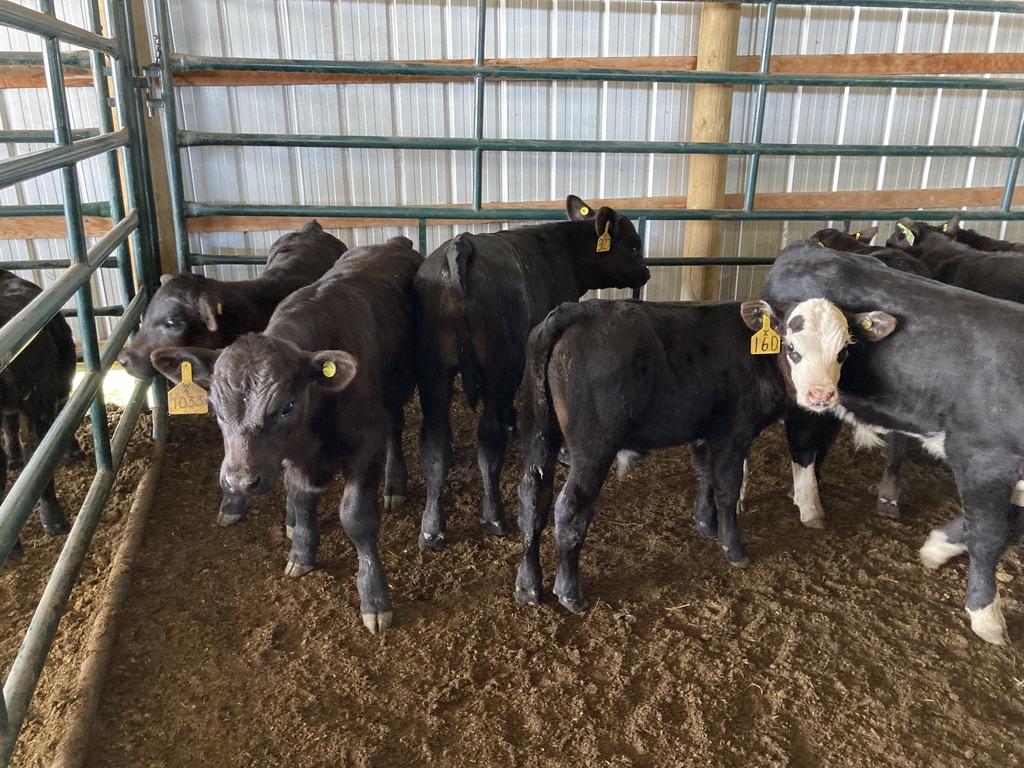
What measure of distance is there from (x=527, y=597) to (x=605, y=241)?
2.73 meters

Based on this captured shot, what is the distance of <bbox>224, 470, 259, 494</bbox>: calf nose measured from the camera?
2651 millimetres

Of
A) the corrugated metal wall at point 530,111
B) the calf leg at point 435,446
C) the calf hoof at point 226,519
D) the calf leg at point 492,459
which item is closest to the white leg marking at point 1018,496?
the calf leg at point 492,459

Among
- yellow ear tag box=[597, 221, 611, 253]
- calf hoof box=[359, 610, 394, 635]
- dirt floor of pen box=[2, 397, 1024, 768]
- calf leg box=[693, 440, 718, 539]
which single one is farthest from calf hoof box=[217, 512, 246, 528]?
yellow ear tag box=[597, 221, 611, 253]

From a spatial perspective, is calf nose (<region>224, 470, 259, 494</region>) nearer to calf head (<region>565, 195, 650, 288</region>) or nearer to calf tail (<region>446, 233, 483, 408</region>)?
calf tail (<region>446, 233, 483, 408</region>)

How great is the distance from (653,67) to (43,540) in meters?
5.54

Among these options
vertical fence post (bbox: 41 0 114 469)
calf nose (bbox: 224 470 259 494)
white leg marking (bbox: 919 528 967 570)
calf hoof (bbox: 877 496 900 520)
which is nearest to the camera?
calf nose (bbox: 224 470 259 494)

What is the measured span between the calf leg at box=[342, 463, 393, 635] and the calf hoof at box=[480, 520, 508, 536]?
82 centimetres

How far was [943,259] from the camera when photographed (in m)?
5.29

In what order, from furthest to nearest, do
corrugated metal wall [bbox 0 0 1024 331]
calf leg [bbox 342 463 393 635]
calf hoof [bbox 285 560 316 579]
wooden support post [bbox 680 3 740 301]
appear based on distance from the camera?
wooden support post [bbox 680 3 740 301] < corrugated metal wall [bbox 0 0 1024 331] < calf hoof [bbox 285 560 316 579] < calf leg [bbox 342 463 393 635]

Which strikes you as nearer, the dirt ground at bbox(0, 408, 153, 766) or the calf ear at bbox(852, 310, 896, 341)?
the dirt ground at bbox(0, 408, 153, 766)

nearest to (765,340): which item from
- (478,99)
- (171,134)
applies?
(478,99)

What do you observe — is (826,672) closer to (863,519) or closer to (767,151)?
(863,519)

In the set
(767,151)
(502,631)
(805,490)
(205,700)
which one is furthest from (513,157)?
(205,700)

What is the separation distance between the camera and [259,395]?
2.66m
